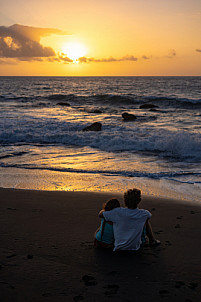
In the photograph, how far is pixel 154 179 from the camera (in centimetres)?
750

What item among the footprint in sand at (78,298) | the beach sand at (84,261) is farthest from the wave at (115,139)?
the footprint in sand at (78,298)

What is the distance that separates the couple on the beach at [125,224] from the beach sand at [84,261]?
0.13 metres

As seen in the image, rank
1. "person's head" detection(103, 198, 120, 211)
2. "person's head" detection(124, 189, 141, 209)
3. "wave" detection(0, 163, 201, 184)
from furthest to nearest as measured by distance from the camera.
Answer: "wave" detection(0, 163, 201, 184) < "person's head" detection(103, 198, 120, 211) < "person's head" detection(124, 189, 141, 209)

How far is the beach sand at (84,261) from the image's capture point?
8.86 feet

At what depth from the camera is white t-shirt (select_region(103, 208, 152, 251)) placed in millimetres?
3387

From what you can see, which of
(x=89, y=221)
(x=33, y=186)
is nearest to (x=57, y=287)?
(x=89, y=221)

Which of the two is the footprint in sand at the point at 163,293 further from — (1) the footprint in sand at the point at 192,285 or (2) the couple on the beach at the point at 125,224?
(2) the couple on the beach at the point at 125,224

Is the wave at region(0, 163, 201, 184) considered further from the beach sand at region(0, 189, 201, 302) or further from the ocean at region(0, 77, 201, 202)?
the beach sand at region(0, 189, 201, 302)

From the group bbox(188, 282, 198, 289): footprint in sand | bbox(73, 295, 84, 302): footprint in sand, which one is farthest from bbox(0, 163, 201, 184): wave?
bbox(73, 295, 84, 302): footprint in sand

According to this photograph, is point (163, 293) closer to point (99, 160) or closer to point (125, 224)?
point (125, 224)

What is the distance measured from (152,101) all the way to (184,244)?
113 feet

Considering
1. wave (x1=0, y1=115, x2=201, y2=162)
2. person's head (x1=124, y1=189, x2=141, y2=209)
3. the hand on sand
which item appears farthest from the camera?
wave (x1=0, y1=115, x2=201, y2=162)

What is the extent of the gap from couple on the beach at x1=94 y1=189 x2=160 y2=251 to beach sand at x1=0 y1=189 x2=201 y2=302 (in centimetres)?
13

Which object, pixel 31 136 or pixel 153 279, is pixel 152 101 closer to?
pixel 31 136
